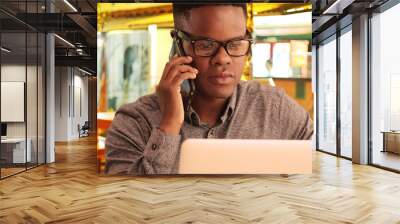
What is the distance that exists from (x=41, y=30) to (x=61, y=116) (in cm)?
853

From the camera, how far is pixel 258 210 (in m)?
4.39

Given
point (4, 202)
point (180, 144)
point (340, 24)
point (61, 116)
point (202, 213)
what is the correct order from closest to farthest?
point (202, 213) < point (4, 202) < point (180, 144) < point (340, 24) < point (61, 116)

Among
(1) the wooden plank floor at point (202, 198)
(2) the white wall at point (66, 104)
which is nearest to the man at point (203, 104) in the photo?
(1) the wooden plank floor at point (202, 198)

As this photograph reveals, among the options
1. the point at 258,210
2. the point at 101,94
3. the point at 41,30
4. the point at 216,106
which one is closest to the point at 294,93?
the point at 216,106

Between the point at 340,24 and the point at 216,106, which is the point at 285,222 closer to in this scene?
the point at 216,106

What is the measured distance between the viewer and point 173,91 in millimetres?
5965

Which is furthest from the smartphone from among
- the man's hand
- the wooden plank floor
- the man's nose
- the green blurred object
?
the green blurred object

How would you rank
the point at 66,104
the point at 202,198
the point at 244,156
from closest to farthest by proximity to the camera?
the point at 202,198, the point at 244,156, the point at 66,104

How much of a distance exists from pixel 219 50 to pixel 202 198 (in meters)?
2.20

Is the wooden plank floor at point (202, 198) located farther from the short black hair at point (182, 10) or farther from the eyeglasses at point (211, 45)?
the short black hair at point (182, 10)

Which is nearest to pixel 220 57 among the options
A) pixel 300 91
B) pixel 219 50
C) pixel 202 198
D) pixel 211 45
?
pixel 219 50

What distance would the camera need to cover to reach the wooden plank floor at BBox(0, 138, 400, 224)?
13.5 ft

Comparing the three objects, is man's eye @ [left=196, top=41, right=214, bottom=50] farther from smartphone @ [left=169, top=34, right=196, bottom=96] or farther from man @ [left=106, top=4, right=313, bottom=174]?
smartphone @ [left=169, top=34, right=196, bottom=96]

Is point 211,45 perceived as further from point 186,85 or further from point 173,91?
point 173,91
